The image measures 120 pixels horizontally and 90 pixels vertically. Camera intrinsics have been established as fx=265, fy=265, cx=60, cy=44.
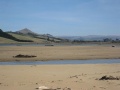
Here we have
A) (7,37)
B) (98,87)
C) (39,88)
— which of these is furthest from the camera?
(7,37)

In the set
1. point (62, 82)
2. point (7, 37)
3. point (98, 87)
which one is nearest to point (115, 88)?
point (98, 87)

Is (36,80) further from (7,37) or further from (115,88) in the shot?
(7,37)

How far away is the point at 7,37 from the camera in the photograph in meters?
124

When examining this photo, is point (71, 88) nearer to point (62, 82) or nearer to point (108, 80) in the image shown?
point (62, 82)

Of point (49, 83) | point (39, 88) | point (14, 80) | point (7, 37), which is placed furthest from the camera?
point (7, 37)

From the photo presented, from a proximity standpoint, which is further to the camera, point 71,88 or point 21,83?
point 21,83

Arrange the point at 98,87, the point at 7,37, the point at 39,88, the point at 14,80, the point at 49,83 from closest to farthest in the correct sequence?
the point at 39,88, the point at 98,87, the point at 49,83, the point at 14,80, the point at 7,37

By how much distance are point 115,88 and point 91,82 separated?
190 cm

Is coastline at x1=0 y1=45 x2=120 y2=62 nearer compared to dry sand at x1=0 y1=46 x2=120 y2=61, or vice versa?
coastline at x1=0 y1=45 x2=120 y2=62

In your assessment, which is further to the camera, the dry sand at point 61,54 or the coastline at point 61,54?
the dry sand at point 61,54

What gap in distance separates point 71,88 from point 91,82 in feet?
6.71

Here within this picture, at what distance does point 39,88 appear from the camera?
12.4 m

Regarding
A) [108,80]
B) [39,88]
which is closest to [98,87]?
[108,80]

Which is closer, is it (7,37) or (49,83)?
(49,83)
